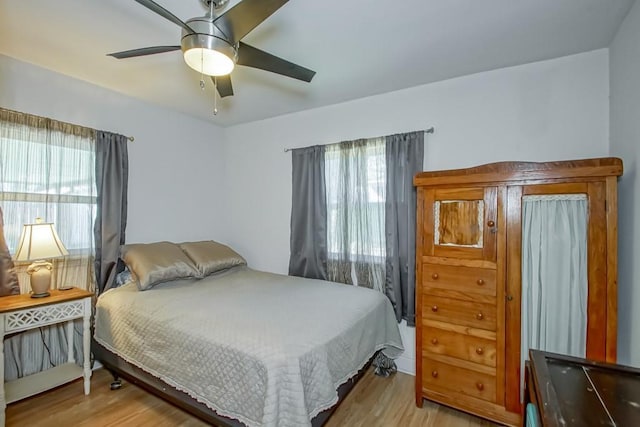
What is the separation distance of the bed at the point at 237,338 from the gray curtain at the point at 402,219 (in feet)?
0.76

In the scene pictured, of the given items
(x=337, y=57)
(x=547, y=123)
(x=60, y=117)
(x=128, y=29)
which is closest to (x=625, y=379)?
(x=547, y=123)

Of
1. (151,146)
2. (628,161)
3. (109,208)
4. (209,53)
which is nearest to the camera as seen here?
(209,53)

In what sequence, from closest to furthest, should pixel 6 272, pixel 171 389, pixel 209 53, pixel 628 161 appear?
pixel 209 53 < pixel 628 161 < pixel 171 389 < pixel 6 272

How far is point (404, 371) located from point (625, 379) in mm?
1847

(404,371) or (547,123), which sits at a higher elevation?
(547,123)

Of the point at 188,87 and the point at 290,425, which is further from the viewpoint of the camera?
the point at 188,87

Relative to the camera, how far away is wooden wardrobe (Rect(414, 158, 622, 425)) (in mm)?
1601

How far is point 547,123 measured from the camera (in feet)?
7.08

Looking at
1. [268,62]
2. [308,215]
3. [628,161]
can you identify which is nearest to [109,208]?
[308,215]

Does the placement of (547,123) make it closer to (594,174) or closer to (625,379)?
(594,174)

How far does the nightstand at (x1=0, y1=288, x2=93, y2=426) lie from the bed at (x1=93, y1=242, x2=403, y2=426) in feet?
0.50

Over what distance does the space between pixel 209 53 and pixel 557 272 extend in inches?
88.5

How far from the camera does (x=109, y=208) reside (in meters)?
2.70

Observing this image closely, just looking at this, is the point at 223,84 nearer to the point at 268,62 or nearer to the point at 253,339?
the point at 268,62
